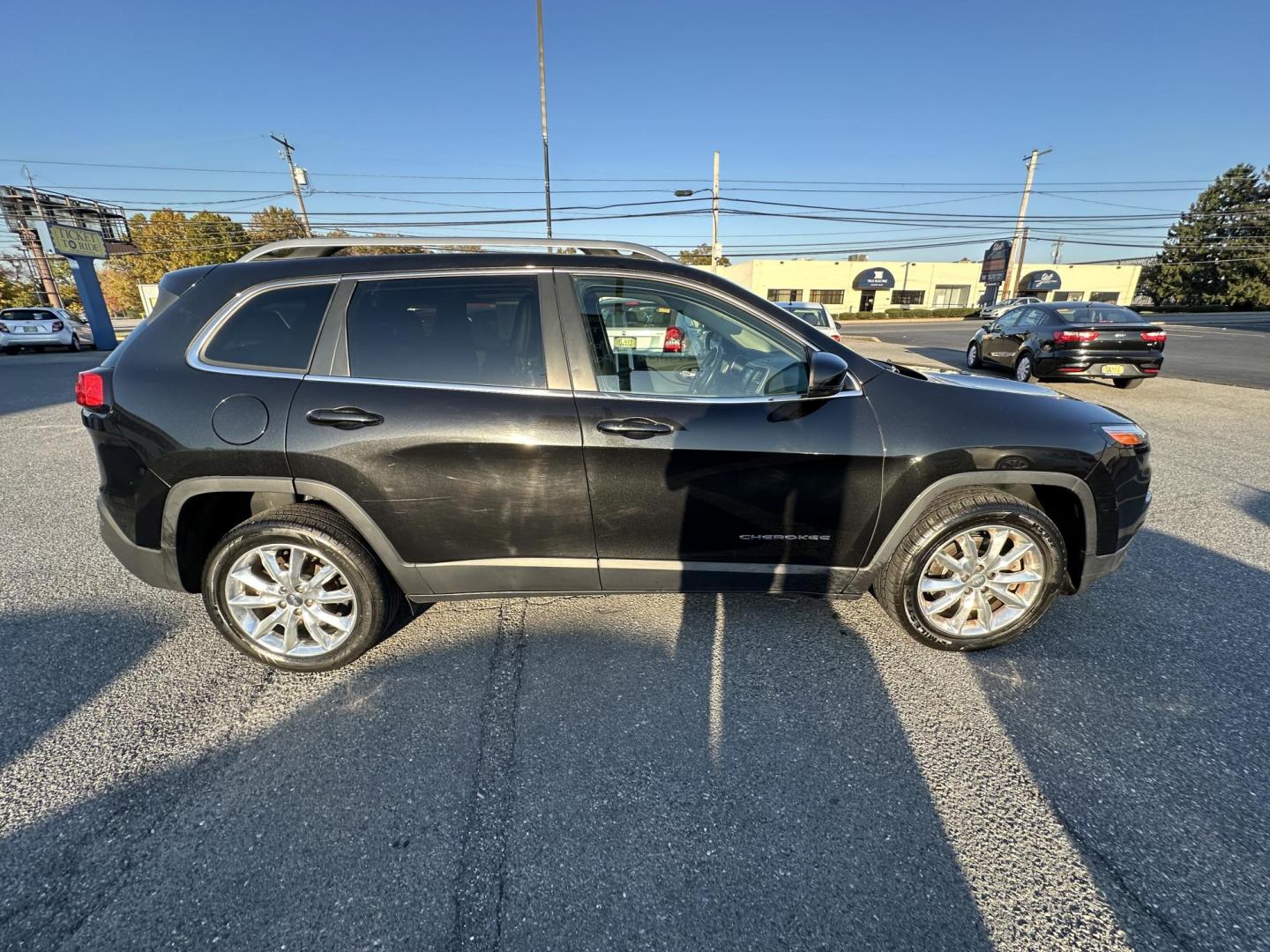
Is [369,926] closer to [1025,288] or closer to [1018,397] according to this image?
[1018,397]

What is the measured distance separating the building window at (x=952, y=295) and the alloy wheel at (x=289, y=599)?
6599cm

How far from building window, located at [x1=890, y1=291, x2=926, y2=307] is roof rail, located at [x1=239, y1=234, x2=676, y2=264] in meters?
61.2

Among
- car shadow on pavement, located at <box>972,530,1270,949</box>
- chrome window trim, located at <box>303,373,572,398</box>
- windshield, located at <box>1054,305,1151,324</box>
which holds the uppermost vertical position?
windshield, located at <box>1054,305,1151,324</box>

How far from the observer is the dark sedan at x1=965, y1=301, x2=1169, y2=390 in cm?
858

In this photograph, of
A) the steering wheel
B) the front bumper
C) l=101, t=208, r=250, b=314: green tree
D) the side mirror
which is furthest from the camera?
l=101, t=208, r=250, b=314: green tree

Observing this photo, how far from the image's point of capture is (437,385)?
89.7 inches

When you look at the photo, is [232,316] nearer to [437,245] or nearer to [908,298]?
[437,245]

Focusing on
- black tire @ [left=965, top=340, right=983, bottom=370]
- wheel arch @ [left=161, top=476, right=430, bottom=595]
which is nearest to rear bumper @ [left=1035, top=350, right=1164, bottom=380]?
black tire @ [left=965, top=340, right=983, bottom=370]

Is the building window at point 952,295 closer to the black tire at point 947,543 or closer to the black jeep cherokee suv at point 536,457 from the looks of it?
the black tire at point 947,543

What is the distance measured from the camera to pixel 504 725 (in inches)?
85.0

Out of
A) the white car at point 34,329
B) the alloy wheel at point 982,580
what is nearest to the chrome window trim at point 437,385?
the alloy wheel at point 982,580

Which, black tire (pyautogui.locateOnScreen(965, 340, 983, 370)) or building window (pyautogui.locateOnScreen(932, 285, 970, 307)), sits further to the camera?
building window (pyautogui.locateOnScreen(932, 285, 970, 307))

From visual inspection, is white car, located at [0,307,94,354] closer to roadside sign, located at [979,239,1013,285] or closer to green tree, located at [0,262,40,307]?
green tree, located at [0,262,40,307]

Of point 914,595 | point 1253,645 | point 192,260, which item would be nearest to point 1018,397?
point 914,595
